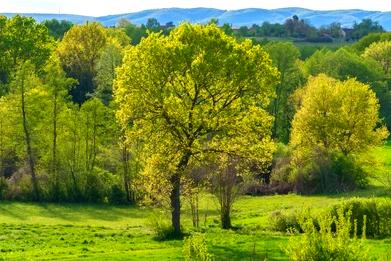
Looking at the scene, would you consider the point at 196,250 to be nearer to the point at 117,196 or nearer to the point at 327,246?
the point at 327,246

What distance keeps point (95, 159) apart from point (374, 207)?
A: 3059cm

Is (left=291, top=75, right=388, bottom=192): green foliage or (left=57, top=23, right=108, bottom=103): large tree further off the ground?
(left=57, top=23, right=108, bottom=103): large tree

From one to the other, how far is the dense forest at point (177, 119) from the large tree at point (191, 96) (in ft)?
0.21

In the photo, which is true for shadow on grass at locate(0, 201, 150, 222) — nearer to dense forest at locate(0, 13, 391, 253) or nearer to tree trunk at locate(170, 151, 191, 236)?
dense forest at locate(0, 13, 391, 253)

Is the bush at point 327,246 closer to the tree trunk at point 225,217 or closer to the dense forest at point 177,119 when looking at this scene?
the dense forest at point 177,119

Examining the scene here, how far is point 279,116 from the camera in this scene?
90812mm

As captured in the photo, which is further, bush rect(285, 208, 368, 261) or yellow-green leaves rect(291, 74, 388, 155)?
yellow-green leaves rect(291, 74, 388, 155)

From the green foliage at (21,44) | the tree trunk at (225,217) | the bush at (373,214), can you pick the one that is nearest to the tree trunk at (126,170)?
the tree trunk at (225,217)

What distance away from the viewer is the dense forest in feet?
122

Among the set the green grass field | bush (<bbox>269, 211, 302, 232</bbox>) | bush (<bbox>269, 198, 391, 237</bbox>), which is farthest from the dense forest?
bush (<bbox>269, 198, 391, 237</bbox>)

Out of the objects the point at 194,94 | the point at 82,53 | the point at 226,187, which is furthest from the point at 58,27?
the point at 194,94

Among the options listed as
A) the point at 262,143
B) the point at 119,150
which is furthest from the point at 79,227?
the point at 119,150

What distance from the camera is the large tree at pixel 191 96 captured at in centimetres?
3697

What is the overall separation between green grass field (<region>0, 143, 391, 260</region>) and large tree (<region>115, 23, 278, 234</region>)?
4.15m
